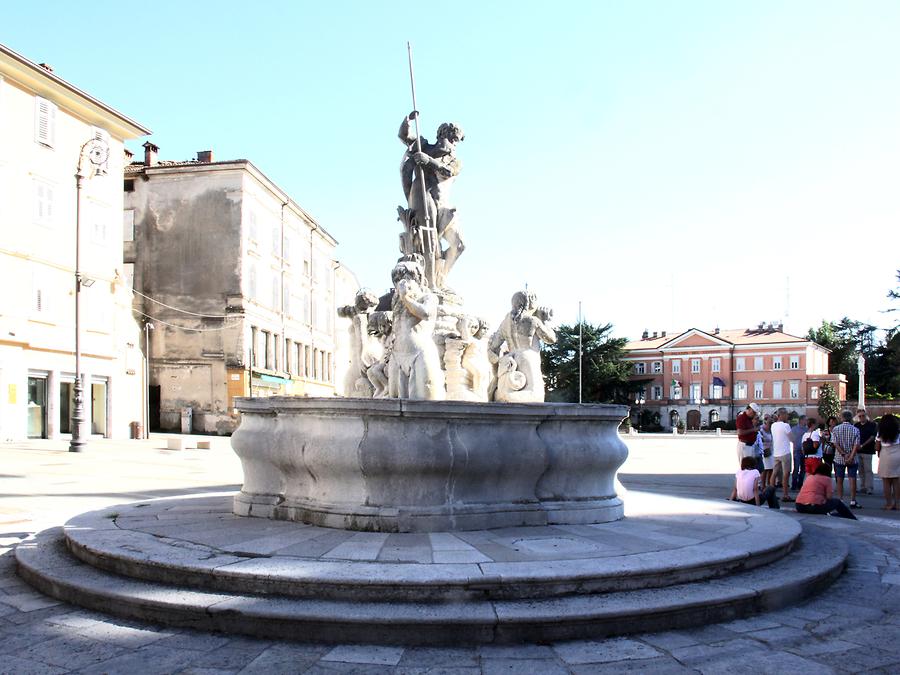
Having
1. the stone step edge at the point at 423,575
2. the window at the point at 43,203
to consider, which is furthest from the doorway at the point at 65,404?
the stone step edge at the point at 423,575

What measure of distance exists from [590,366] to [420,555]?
2802 inches

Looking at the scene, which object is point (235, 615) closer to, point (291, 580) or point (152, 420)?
point (291, 580)

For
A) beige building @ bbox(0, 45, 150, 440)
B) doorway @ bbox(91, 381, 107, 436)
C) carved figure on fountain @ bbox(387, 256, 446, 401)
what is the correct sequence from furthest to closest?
doorway @ bbox(91, 381, 107, 436) < beige building @ bbox(0, 45, 150, 440) < carved figure on fountain @ bbox(387, 256, 446, 401)

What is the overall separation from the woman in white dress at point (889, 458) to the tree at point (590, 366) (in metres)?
60.1

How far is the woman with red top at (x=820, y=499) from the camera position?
9469 millimetres

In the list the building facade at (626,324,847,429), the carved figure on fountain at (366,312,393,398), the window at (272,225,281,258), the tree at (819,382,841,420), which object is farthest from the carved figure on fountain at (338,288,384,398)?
the building facade at (626,324,847,429)

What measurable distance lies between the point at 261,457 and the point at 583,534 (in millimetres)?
Answer: 2941

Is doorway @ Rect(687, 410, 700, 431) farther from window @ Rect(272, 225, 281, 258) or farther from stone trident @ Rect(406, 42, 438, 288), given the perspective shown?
stone trident @ Rect(406, 42, 438, 288)

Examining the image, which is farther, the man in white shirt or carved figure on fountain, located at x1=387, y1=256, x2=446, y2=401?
the man in white shirt

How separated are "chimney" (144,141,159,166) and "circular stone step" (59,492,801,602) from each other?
123 feet

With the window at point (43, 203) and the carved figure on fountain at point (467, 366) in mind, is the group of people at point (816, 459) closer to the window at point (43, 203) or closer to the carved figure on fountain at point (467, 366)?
the carved figure on fountain at point (467, 366)

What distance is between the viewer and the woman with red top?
947cm

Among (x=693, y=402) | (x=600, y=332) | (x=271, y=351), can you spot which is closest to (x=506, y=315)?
(x=271, y=351)

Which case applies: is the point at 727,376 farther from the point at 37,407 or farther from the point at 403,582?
the point at 403,582
